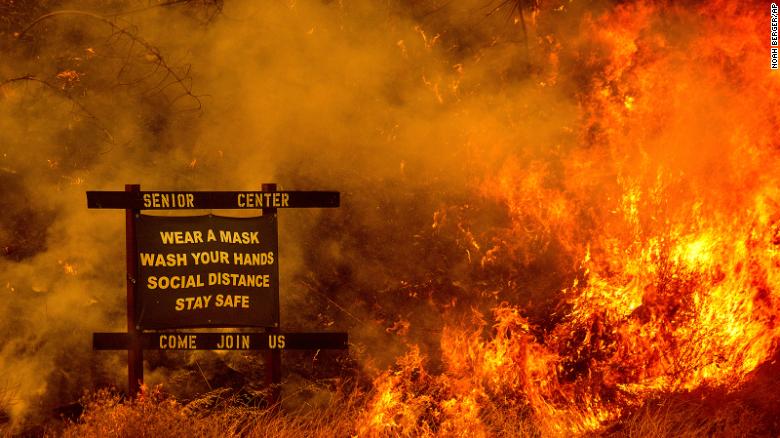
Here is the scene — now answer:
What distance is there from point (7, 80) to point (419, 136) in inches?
170

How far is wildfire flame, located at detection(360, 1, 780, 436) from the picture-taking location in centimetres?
706

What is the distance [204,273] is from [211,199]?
1.86 feet

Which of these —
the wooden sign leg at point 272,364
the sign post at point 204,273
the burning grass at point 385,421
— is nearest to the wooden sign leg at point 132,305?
the sign post at point 204,273

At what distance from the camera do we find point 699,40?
27.6ft

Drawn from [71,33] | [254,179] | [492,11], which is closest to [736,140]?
[492,11]

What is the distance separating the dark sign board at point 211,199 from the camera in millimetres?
6219

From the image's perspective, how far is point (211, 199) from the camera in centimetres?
623

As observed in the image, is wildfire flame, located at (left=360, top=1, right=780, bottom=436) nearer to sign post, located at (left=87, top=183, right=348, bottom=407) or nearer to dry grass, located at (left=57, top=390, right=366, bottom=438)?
dry grass, located at (left=57, top=390, right=366, bottom=438)

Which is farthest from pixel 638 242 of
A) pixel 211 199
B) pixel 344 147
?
pixel 211 199

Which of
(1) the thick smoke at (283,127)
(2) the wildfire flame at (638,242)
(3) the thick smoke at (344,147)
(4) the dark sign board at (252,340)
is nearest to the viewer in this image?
(4) the dark sign board at (252,340)

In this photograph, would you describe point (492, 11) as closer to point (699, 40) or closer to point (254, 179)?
point (699, 40)

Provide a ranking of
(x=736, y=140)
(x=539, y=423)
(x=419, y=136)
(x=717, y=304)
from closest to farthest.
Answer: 1. (x=539, y=423)
2. (x=717, y=304)
3. (x=736, y=140)
4. (x=419, y=136)

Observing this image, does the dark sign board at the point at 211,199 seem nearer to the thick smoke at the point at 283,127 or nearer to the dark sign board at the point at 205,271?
the dark sign board at the point at 205,271

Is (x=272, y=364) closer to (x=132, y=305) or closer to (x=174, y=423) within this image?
(x=174, y=423)
